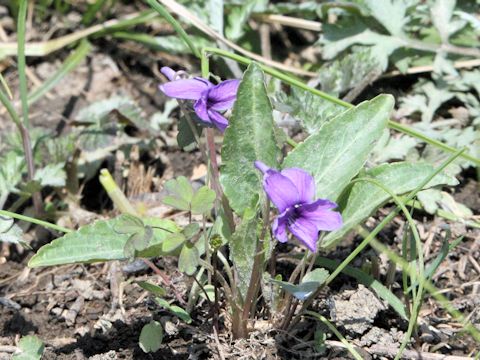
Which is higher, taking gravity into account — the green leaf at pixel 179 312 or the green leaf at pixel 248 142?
the green leaf at pixel 248 142

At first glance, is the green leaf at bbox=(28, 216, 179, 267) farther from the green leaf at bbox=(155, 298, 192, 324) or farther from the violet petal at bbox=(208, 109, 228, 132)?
the violet petal at bbox=(208, 109, 228, 132)

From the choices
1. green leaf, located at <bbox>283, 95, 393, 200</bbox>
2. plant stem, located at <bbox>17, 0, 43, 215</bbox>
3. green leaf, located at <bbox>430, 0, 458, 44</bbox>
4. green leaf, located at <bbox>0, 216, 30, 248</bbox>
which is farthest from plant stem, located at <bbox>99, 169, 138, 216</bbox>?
green leaf, located at <bbox>430, 0, 458, 44</bbox>

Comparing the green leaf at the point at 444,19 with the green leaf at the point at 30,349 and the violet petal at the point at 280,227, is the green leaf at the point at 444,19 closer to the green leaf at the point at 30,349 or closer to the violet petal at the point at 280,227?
the violet petal at the point at 280,227

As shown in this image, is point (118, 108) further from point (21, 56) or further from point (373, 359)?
point (373, 359)

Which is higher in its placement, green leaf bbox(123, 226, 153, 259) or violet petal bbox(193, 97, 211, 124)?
violet petal bbox(193, 97, 211, 124)

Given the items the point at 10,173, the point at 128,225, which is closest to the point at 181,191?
the point at 128,225

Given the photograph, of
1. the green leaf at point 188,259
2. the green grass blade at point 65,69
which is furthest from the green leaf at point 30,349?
the green grass blade at point 65,69

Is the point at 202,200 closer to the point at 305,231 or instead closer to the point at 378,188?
the point at 305,231
